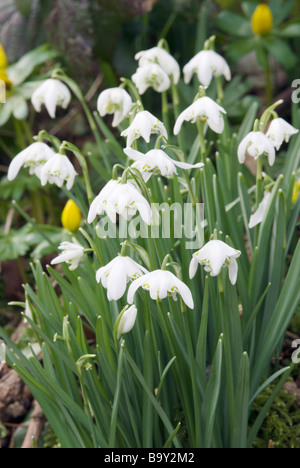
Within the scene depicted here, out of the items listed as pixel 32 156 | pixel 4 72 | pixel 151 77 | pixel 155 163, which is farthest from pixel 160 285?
pixel 4 72

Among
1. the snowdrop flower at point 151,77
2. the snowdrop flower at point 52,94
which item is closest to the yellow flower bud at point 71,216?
the snowdrop flower at point 52,94

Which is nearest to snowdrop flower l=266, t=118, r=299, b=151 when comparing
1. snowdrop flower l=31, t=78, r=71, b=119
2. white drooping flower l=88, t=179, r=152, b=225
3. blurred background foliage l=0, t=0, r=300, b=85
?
white drooping flower l=88, t=179, r=152, b=225

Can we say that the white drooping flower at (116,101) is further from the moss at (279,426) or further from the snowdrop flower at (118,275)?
the moss at (279,426)

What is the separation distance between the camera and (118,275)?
2.90 feet

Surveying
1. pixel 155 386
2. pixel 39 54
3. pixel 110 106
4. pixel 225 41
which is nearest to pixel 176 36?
pixel 225 41

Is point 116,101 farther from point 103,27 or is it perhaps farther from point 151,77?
point 103,27

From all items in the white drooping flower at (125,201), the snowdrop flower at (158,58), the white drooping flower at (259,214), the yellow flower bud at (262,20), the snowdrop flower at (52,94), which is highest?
the yellow flower bud at (262,20)

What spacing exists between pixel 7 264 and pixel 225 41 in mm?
1630

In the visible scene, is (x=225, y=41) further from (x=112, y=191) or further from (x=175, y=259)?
(x=112, y=191)

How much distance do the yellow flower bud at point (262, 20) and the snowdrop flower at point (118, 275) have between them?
4.99 feet

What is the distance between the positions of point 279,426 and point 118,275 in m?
0.66

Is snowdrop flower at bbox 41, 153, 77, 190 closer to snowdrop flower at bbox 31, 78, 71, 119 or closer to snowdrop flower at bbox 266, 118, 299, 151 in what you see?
snowdrop flower at bbox 31, 78, 71, 119

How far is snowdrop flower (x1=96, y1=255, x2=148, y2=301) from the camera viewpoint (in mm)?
880

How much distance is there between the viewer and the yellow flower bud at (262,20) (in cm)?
209
